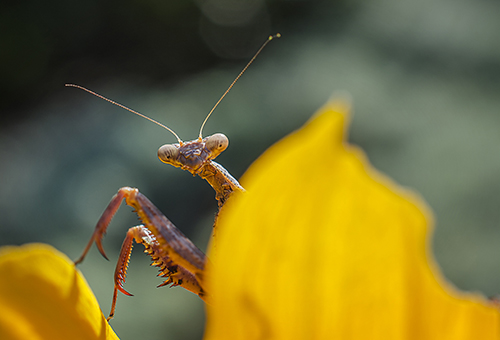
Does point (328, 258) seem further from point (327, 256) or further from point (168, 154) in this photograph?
point (168, 154)

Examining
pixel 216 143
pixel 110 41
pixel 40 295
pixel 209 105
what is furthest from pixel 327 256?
pixel 110 41

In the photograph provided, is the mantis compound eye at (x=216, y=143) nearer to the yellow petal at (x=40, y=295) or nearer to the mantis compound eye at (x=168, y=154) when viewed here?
the mantis compound eye at (x=168, y=154)

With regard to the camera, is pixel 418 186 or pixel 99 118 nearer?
pixel 418 186

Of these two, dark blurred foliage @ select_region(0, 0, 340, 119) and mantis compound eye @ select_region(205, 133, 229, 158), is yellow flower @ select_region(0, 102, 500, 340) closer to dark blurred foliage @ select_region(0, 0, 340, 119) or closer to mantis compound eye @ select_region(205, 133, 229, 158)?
mantis compound eye @ select_region(205, 133, 229, 158)

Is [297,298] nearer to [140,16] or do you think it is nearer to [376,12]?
[376,12]

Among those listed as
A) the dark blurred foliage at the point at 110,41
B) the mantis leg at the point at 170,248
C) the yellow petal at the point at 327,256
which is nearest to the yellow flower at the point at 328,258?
the yellow petal at the point at 327,256

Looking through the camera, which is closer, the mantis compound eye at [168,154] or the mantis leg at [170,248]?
the mantis leg at [170,248]

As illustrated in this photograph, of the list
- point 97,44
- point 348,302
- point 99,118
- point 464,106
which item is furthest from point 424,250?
point 97,44
